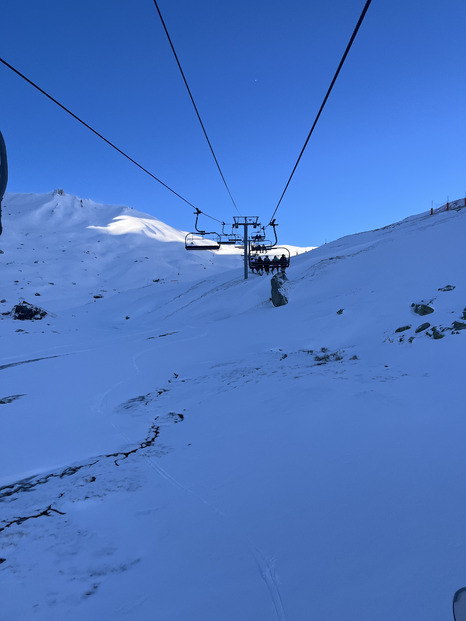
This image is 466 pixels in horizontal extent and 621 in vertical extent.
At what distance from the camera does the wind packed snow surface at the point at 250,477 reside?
2383mm

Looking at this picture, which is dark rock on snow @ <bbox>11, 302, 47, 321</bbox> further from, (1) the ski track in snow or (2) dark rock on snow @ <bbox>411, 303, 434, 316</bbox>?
(2) dark rock on snow @ <bbox>411, 303, 434, 316</bbox>

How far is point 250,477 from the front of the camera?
12.8 feet

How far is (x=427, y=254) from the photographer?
53.9 feet

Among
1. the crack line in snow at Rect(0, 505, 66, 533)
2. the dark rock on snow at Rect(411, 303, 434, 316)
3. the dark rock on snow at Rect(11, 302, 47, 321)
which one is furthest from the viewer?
the dark rock on snow at Rect(11, 302, 47, 321)

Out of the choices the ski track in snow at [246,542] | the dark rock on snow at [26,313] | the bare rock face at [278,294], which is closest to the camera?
the ski track in snow at [246,542]

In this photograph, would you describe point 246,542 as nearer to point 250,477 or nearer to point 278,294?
point 250,477

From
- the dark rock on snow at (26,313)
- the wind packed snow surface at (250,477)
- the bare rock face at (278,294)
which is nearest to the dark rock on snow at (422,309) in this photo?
the wind packed snow surface at (250,477)

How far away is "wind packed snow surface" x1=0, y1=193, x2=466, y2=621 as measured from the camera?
2383 mm

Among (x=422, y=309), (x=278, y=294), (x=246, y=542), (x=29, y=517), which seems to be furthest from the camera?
(x=278, y=294)

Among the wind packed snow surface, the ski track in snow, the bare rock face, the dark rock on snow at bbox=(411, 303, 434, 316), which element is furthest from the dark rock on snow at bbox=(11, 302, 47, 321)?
the dark rock on snow at bbox=(411, 303, 434, 316)

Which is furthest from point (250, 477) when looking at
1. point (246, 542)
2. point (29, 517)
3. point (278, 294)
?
point (278, 294)

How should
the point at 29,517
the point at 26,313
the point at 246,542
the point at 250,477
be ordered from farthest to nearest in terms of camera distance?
the point at 26,313 < the point at 250,477 < the point at 29,517 < the point at 246,542

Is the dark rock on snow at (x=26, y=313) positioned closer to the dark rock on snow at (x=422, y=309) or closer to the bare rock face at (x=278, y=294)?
the bare rock face at (x=278, y=294)

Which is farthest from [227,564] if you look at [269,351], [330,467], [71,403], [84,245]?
[84,245]
